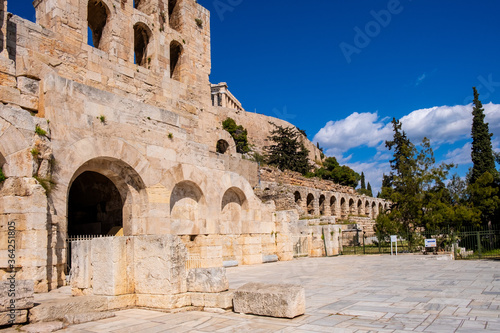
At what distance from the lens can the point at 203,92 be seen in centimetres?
1805

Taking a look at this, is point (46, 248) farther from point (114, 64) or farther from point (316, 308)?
point (114, 64)

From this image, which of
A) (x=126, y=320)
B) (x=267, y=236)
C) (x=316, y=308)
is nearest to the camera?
(x=126, y=320)

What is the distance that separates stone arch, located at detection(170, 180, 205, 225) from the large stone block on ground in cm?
645

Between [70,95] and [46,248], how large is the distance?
3926 millimetres

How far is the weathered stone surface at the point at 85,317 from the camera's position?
574cm

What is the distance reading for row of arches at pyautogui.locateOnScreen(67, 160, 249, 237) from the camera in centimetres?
1175

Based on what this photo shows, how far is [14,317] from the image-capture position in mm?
5270

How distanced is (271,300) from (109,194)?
28.8ft

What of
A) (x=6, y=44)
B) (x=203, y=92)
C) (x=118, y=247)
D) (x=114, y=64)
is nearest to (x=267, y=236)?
(x=203, y=92)

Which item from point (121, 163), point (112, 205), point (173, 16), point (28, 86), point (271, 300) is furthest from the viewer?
point (173, 16)

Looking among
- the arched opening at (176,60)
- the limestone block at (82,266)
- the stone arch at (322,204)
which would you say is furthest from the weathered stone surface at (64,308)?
the stone arch at (322,204)

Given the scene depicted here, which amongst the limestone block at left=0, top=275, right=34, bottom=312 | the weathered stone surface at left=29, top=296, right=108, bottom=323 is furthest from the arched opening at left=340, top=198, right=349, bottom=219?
the limestone block at left=0, top=275, right=34, bottom=312

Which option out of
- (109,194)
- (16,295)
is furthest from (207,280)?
(109,194)

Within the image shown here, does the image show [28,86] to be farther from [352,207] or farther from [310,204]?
[352,207]
